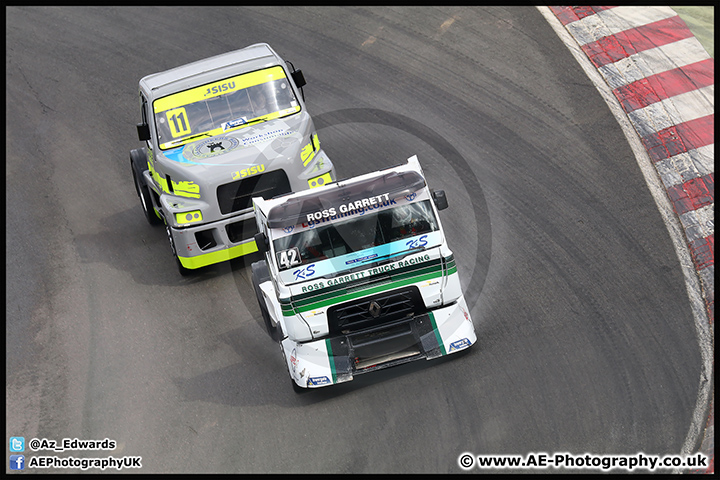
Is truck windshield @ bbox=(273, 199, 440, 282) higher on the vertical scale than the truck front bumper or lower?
higher

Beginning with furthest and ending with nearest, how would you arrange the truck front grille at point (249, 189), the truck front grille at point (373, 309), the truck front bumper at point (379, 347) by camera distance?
the truck front grille at point (249, 189), the truck front grille at point (373, 309), the truck front bumper at point (379, 347)

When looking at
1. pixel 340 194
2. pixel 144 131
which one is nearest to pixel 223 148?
pixel 144 131

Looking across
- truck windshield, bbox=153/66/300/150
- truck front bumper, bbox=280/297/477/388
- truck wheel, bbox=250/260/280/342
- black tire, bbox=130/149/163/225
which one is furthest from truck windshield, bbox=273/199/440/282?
black tire, bbox=130/149/163/225

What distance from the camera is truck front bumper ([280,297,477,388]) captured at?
9.27m

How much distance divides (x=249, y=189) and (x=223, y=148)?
0.72 meters

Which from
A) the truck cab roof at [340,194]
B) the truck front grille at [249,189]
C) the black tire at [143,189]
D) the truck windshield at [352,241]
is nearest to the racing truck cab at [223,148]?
the truck front grille at [249,189]

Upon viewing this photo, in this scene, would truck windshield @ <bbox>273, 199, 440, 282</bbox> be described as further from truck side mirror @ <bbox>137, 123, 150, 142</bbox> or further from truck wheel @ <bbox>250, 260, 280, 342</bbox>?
truck side mirror @ <bbox>137, 123, 150, 142</bbox>

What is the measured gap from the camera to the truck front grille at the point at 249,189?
11.4m

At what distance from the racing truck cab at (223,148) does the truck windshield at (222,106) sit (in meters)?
0.01

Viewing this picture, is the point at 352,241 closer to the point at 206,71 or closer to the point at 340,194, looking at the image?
the point at 340,194

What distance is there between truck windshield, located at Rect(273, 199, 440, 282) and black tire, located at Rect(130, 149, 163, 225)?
14.4ft

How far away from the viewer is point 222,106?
39.7ft

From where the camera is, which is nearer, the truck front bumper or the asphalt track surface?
the asphalt track surface

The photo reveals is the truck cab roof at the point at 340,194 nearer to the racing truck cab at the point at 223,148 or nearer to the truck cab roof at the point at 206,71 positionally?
the racing truck cab at the point at 223,148
